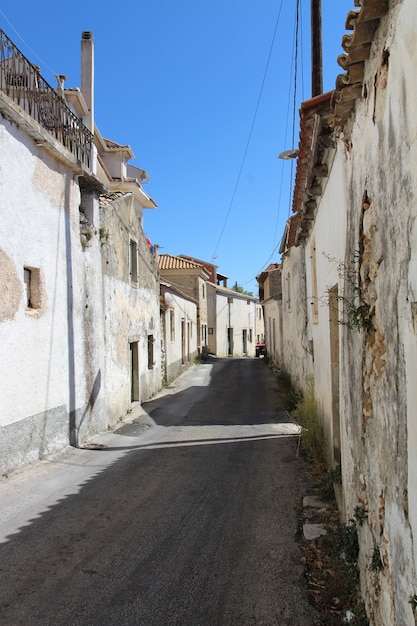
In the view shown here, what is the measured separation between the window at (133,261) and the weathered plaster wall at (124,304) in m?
0.15

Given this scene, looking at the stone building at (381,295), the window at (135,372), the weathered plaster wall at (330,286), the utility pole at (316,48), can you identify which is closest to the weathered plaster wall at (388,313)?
the stone building at (381,295)

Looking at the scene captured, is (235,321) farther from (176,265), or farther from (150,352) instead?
(150,352)

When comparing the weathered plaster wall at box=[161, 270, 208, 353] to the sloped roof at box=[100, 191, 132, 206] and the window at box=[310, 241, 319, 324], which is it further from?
the window at box=[310, 241, 319, 324]

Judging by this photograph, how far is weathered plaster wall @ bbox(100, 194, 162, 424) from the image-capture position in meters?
11.2

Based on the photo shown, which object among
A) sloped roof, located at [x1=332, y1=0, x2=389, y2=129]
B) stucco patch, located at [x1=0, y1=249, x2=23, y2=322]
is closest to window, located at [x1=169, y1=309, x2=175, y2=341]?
stucco patch, located at [x1=0, y1=249, x2=23, y2=322]

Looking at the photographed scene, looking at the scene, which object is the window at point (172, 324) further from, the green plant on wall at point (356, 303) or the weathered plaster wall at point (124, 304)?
the green plant on wall at point (356, 303)

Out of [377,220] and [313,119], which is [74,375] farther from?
[377,220]

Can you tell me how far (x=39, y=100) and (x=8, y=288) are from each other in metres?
3.90

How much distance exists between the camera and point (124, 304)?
12797 millimetres

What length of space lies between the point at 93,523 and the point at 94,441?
439 centimetres

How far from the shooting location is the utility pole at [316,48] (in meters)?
9.90

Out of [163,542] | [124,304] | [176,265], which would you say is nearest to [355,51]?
[163,542]

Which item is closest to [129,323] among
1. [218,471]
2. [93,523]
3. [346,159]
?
[218,471]

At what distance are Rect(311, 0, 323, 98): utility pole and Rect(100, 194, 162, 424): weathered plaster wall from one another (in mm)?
5387
